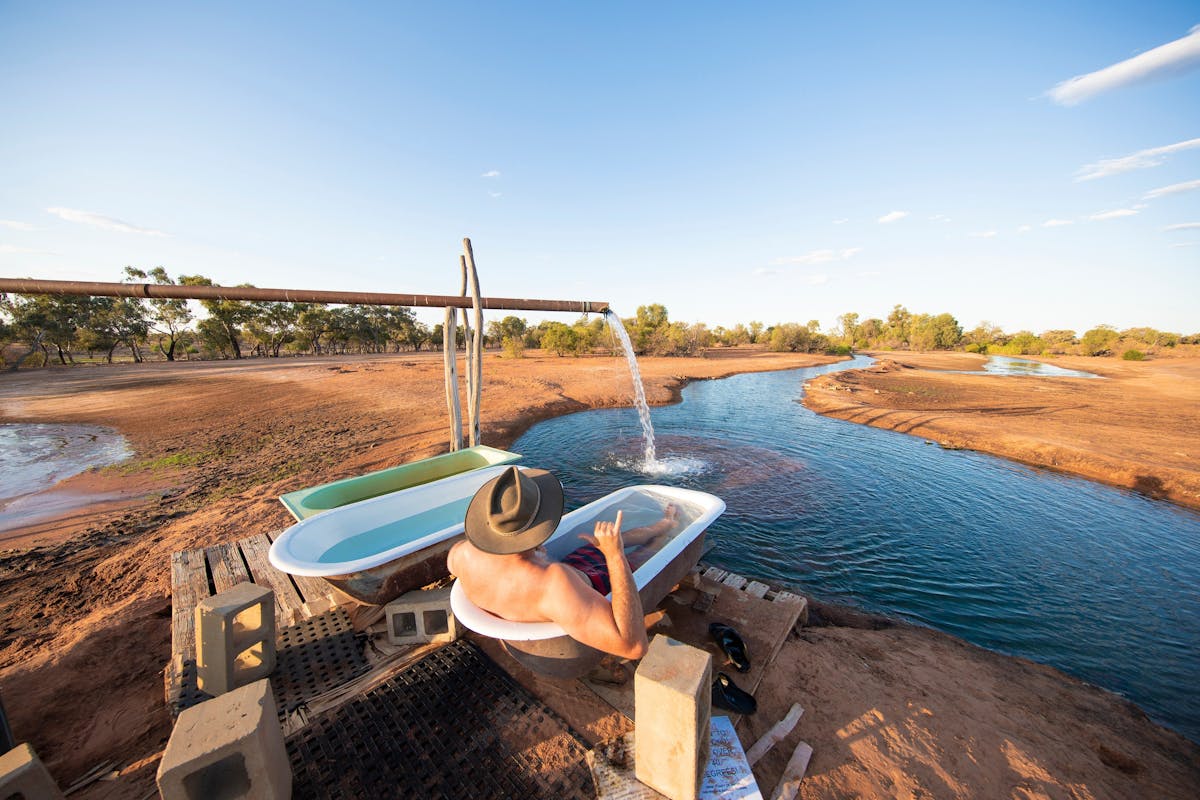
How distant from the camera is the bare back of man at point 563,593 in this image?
1908 millimetres

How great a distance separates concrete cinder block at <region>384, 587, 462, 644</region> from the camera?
2.90 meters

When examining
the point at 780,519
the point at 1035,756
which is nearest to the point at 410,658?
the point at 1035,756

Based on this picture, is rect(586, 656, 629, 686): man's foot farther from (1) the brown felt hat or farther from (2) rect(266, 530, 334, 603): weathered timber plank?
(2) rect(266, 530, 334, 603): weathered timber plank

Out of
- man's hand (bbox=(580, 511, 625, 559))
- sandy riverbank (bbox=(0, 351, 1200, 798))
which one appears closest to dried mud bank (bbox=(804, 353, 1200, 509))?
sandy riverbank (bbox=(0, 351, 1200, 798))

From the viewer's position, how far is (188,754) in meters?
1.52

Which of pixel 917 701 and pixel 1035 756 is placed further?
pixel 917 701

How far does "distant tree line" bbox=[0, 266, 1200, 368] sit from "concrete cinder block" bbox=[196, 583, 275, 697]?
48.0ft

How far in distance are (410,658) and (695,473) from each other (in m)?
6.25

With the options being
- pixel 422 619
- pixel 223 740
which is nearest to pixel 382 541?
pixel 422 619

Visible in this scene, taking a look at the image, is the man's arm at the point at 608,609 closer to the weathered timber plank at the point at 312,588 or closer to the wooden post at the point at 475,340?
the weathered timber plank at the point at 312,588

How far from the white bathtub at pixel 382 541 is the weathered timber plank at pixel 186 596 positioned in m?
0.85

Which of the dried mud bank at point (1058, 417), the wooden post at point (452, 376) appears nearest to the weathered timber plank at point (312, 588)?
the wooden post at point (452, 376)

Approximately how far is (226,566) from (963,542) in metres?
9.30

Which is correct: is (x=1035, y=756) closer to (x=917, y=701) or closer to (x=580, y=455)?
(x=917, y=701)
